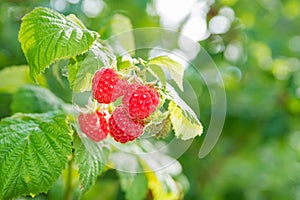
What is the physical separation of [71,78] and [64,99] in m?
0.46

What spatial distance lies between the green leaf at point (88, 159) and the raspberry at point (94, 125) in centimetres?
2

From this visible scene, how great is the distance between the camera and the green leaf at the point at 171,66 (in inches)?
41.1

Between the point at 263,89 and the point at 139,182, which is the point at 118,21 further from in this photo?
the point at 263,89

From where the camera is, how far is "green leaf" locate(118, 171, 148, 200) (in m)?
1.45

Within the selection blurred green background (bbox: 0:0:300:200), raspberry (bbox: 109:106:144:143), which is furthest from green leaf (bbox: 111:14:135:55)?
blurred green background (bbox: 0:0:300:200)

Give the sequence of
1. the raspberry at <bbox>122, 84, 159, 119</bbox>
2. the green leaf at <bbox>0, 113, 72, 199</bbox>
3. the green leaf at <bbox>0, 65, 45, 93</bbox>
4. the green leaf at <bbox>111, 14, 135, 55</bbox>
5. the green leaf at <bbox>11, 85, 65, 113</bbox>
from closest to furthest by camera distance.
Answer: the raspberry at <bbox>122, 84, 159, 119</bbox> → the green leaf at <bbox>0, 113, 72, 199</bbox> → the green leaf at <bbox>111, 14, 135, 55</bbox> → the green leaf at <bbox>11, 85, 65, 113</bbox> → the green leaf at <bbox>0, 65, 45, 93</bbox>

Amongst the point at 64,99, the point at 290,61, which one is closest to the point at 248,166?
the point at 290,61

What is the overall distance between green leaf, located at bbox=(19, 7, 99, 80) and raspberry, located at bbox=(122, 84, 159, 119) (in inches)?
4.2

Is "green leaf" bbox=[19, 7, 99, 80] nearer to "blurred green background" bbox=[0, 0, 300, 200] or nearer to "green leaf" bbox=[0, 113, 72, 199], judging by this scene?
"green leaf" bbox=[0, 113, 72, 199]

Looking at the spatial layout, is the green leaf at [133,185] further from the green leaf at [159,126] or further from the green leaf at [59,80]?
the green leaf at [159,126]

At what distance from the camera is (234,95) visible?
287 cm

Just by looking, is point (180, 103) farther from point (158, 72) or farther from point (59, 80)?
point (59, 80)

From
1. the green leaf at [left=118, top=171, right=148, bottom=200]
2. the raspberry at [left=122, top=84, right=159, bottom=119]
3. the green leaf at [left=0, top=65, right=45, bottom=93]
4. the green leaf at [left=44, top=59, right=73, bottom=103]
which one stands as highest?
the raspberry at [left=122, top=84, right=159, bottom=119]

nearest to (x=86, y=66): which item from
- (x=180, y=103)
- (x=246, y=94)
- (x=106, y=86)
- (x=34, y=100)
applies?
(x=106, y=86)
